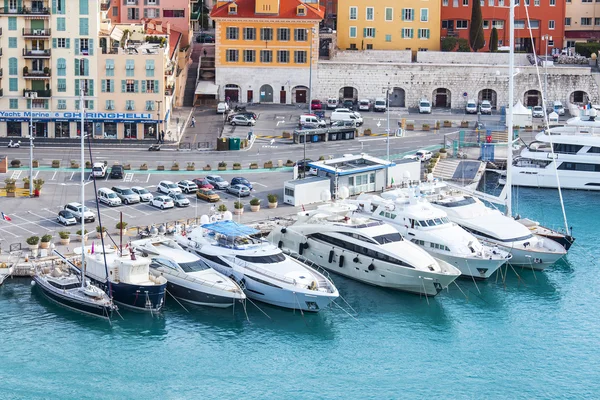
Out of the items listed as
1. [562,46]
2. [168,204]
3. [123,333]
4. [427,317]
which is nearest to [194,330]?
[123,333]

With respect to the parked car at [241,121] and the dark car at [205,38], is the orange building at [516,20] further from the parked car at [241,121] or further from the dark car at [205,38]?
the parked car at [241,121]

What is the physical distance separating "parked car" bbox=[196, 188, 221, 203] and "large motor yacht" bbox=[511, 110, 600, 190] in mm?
30741

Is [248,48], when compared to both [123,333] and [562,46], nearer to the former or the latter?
[562,46]

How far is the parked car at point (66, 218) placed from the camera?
94.2 metres

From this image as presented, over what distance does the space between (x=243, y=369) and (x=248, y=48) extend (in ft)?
249

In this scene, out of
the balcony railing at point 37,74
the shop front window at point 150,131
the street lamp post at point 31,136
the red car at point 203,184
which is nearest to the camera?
the street lamp post at point 31,136

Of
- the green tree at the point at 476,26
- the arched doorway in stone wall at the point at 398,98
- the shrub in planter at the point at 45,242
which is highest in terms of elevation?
the green tree at the point at 476,26

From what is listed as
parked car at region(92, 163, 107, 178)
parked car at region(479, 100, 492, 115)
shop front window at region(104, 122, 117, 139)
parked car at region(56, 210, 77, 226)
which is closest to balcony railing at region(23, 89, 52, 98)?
shop front window at region(104, 122, 117, 139)

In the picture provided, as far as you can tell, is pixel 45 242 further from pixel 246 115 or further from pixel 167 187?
pixel 246 115

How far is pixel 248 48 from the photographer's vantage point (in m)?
143

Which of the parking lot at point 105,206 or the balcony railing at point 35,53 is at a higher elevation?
the balcony railing at point 35,53

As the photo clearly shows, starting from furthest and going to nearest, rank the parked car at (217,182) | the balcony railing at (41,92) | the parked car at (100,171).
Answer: the balcony railing at (41,92), the parked car at (100,171), the parked car at (217,182)

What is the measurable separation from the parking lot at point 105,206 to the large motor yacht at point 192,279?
906 centimetres

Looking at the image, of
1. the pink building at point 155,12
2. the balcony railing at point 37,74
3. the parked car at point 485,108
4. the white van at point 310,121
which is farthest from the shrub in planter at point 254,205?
the pink building at point 155,12
